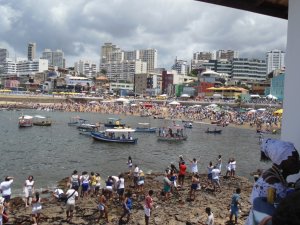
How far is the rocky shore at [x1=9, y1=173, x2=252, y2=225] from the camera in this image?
43.7ft

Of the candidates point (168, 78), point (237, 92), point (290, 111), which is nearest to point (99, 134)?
point (290, 111)

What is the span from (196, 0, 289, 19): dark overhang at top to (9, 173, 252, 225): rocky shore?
9.58 m

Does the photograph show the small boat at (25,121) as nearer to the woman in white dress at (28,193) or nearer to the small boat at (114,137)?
the small boat at (114,137)

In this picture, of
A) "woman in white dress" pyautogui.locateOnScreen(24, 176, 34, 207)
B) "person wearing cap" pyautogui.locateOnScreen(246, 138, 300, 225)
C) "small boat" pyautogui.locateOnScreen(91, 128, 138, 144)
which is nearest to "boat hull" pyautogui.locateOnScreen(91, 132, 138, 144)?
"small boat" pyautogui.locateOnScreen(91, 128, 138, 144)

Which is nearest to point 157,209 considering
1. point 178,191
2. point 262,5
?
point 178,191

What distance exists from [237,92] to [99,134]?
6944cm

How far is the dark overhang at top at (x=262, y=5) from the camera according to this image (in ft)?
15.7

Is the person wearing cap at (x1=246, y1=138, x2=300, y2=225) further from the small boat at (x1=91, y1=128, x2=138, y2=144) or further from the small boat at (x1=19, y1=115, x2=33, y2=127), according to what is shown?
the small boat at (x1=19, y1=115, x2=33, y2=127)

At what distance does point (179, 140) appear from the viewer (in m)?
44.2

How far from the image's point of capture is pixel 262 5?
16.2 feet

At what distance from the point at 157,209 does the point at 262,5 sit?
439 inches

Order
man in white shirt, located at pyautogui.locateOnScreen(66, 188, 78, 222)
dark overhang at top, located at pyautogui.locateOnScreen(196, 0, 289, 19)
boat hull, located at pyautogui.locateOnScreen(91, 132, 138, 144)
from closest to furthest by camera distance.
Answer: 1. dark overhang at top, located at pyautogui.locateOnScreen(196, 0, 289, 19)
2. man in white shirt, located at pyautogui.locateOnScreen(66, 188, 78, 222)
3. boat hull, located at pyautogui.locateOnScreen(91, 132, 138, 144)

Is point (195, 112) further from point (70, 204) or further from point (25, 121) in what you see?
point (70, 204)

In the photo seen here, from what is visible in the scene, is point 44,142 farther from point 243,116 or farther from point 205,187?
point 243,116
